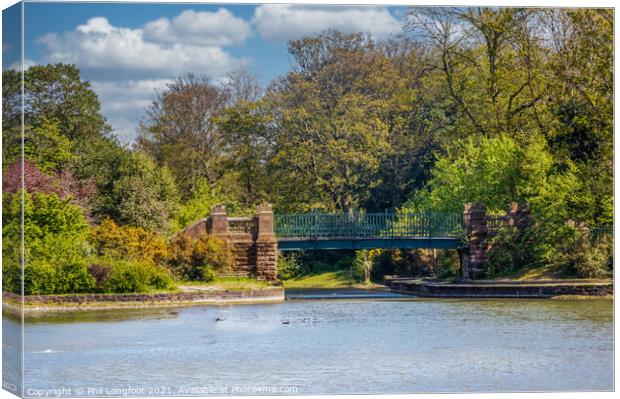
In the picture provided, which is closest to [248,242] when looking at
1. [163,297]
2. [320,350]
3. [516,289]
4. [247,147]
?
[163,297]

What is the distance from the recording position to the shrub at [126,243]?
149ft

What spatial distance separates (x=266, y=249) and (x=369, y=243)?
4.64 meters

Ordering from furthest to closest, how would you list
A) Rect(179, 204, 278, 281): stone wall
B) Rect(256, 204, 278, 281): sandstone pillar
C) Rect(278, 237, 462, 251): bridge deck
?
Rect(278, 237, 462, 251): bridge deck, Rect(256, 204, 278, 281): sandstone pillar, Rect(179, 204, 278, 281): stone wall

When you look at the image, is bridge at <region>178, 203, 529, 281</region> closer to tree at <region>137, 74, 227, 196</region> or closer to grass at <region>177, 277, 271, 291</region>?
grass at <region>177, 277, 271, 291</region>

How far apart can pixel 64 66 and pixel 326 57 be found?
953 inches

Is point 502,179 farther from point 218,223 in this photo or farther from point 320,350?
point 320,350

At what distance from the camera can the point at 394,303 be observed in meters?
46.4

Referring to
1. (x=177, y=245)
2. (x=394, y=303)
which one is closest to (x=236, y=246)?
(x=177, y=245)

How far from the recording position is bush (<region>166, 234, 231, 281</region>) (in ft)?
159

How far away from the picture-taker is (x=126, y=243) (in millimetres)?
46688

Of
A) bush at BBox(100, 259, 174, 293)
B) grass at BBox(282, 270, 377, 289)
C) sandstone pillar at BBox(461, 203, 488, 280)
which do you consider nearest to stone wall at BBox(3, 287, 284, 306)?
bush at BBox(100, 259, 174, 293)

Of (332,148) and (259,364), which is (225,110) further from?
(259,364)

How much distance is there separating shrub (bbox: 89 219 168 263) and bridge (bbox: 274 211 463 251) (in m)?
6.57

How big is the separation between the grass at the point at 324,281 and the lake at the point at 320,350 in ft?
66.3
